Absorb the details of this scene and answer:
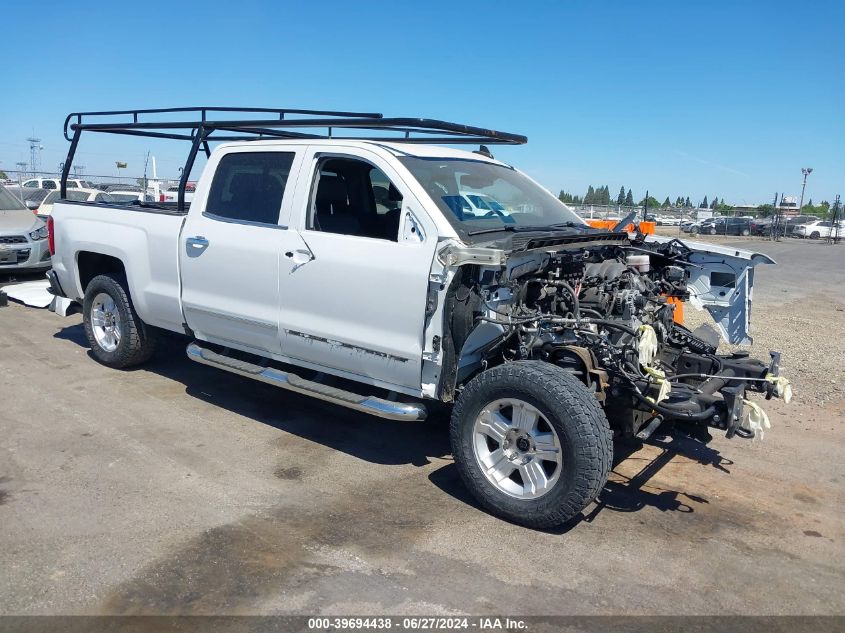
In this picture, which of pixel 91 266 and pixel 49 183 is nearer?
pixel 91 266

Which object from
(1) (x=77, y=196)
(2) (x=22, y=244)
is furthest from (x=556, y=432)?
(1) (x=77, y=196)

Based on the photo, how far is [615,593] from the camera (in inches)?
132

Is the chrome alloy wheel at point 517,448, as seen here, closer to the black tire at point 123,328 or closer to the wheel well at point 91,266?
the black tire at point 123,328

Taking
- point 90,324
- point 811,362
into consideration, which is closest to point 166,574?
point 90,324

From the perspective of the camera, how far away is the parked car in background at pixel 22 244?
10.8m

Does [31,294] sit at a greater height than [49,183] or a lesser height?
lesser

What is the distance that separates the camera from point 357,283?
4473 mm

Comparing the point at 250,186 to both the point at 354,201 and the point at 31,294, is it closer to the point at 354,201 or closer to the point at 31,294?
the point at 354,201

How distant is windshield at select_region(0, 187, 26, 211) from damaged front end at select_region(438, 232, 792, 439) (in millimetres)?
10852

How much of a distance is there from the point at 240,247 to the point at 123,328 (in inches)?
80.1

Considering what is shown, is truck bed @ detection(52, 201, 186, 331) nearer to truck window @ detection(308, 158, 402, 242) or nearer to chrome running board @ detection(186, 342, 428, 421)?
chrome running board @ detection(186, 342, 428, 421)

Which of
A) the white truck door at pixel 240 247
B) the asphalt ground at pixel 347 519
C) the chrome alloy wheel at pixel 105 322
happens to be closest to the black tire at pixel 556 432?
the asphalt ground at pixel 347 519

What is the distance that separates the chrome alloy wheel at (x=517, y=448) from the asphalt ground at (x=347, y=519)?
10.2 inches

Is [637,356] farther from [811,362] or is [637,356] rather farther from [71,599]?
[811,362]
